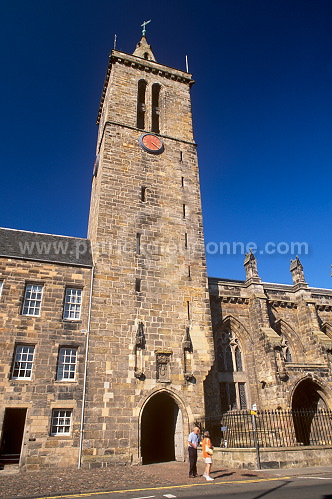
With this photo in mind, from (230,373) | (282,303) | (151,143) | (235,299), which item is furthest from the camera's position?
(282,303)

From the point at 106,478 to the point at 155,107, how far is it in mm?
22880

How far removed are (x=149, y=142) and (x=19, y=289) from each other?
12.2m

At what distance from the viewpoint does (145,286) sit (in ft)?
58.6

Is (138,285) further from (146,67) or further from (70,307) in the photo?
(146,67)

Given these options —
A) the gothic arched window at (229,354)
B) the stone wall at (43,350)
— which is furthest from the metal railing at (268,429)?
the stone wall at (43,350)

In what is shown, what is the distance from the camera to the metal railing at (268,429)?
48.8 feet

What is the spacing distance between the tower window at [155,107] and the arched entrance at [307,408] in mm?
18824

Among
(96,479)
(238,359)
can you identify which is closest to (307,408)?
(238,359)

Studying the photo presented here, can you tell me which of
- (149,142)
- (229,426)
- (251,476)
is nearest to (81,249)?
(149,142)

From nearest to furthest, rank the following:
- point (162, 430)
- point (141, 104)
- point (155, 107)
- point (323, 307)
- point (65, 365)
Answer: point (65, 365), point (162, 430), point (323, 307), point (141, 104), point (155, 107)

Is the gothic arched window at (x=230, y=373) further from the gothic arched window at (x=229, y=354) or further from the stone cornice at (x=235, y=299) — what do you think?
the stone cornice at (x=235, y=299)

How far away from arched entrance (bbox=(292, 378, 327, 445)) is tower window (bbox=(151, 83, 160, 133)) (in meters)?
18.8

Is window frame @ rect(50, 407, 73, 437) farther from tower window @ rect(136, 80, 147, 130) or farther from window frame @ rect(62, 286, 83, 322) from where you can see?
tower window @ rect(136, 80, 147, 130)

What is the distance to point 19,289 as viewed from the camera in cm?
1598
